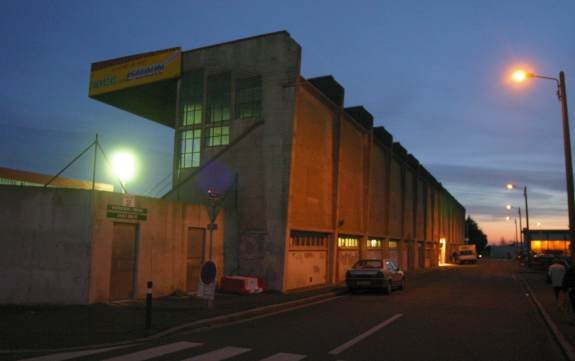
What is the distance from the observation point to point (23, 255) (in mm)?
14531

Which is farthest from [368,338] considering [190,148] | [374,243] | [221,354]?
[374,243]

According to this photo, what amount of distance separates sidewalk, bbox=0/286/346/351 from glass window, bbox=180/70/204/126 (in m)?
10.7

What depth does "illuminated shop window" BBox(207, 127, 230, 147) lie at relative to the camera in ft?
78.4

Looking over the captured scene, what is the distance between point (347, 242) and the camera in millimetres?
30438

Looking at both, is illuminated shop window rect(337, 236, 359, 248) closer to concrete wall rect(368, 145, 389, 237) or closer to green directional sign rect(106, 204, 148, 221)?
concrete wall rect(368, 145, 389, 237)

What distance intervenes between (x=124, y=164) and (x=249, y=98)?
6532mm

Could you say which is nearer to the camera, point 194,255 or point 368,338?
point 368,338

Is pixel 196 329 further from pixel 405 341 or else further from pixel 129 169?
pixel 129 169

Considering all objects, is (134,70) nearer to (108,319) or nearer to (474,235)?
(108,319)

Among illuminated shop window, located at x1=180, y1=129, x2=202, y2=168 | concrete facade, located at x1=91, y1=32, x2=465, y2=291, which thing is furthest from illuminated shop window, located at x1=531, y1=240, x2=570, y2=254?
illuminated shop window, located at x1=180, y1=129, x2=202, y2=168

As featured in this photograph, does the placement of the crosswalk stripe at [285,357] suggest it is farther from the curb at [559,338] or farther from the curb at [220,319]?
the curb at [559,338]

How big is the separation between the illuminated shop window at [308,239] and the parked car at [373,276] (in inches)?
99.7

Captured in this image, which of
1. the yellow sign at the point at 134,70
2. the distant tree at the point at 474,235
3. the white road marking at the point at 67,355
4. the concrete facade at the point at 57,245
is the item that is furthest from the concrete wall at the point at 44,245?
the distant tree at the point at 474,235

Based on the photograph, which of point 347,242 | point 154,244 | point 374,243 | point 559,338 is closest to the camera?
point 559,338
